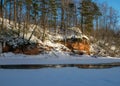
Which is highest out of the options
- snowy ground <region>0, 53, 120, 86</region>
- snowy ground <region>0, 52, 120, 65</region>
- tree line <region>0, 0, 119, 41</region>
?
tree line <region>0, 0, 119, 41</region>

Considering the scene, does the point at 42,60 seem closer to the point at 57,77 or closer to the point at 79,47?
the point at 57,77

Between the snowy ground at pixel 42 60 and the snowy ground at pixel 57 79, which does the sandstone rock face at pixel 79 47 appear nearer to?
the snowy ground at pixel 42 60

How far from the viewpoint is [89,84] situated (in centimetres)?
1104

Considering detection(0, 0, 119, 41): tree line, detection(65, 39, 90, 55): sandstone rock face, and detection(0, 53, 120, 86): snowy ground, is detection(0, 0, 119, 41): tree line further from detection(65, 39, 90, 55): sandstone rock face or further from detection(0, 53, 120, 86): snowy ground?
detection(0, 53, 120, 86): snowy ground

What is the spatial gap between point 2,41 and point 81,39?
1891cm

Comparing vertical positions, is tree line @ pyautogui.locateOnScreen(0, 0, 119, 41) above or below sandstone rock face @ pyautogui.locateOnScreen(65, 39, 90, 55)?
above

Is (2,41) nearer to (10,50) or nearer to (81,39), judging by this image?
(10,50)

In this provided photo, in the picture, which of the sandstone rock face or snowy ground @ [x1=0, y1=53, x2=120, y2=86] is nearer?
snowy ground @ [x1=0, y1=53, x2=120, y2=86]

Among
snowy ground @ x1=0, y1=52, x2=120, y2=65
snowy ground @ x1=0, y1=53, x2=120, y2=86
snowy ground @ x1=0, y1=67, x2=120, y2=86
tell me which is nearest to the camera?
snowy ground @ x1=0, y1=67, x2=120, y2=86

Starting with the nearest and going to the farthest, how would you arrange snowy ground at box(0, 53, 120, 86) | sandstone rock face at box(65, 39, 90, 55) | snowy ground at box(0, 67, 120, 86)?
snowy ground at box(0, 67, 120, 86), snowy ground at box(0, 53, 120, 86), sandstone rock face at box(65, 39, 90, 55)

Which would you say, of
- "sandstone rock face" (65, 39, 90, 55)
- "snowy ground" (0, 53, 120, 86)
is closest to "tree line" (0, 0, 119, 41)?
"sandstone rock face" (65, 39, 90, 55)

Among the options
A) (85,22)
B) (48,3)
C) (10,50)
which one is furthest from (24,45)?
(85,22)

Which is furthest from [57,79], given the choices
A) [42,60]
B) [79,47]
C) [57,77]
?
[79,47]

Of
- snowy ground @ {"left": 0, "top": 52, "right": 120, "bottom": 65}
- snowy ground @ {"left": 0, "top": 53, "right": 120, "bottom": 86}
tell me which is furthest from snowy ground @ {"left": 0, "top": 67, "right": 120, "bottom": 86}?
snowy ground @ {"left": 0, "top": 52, "right": 120, "bottom": 65}
